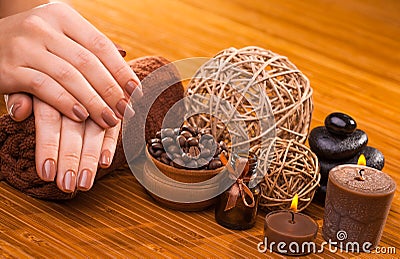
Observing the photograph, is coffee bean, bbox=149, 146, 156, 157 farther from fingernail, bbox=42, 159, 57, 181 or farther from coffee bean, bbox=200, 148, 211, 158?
fingernail, bbox=42, 159, 57, 181

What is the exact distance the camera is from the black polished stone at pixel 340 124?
159cm

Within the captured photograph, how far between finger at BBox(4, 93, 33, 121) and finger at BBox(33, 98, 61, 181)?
0.5 inches

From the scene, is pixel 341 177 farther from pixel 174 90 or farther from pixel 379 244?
pixel 174 90

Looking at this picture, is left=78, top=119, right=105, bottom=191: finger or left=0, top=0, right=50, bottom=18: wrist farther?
left=0, top=0, right=50, bottom=18: wrist

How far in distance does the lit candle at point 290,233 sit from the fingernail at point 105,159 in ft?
1.04

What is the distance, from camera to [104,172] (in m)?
1.61

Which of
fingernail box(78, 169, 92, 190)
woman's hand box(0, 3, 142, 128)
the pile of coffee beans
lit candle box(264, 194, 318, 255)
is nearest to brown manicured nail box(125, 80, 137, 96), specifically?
woman's hand box(0, 3, 142, 128)

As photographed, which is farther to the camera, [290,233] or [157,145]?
[157,145]

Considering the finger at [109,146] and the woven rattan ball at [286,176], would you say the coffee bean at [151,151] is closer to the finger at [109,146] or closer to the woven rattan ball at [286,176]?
the finger at [109,146]

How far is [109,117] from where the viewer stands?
4.91ft

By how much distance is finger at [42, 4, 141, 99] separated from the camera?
1.55 metres

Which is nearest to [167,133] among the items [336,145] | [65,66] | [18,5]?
[65,66]

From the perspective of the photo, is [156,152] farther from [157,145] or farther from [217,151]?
[217,151]

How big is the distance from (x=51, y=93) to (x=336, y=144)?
1.88ft
